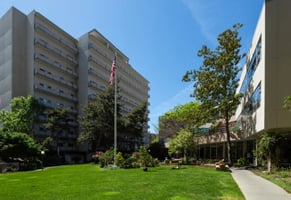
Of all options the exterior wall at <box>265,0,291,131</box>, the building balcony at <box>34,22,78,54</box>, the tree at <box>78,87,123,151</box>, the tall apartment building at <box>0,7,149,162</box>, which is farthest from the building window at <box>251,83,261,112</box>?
the building balcony at <box>34,22,78,54</box>

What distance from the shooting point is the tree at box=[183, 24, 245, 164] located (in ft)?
106

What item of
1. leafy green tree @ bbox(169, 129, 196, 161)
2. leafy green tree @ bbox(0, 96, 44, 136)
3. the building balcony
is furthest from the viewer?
the building balcony

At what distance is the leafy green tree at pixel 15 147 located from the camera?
35.4 meters

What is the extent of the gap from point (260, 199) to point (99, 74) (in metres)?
66.5

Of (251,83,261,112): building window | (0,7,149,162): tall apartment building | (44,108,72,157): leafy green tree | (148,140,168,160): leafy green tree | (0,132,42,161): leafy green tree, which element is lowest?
(148,140,168,160): leafy green tree

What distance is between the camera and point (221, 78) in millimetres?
32562

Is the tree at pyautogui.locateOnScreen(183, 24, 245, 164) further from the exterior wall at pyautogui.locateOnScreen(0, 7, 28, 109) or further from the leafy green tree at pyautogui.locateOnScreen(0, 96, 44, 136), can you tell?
the exterior wall at pyautogui.locateOnScreen(0, 7, 28, 109)

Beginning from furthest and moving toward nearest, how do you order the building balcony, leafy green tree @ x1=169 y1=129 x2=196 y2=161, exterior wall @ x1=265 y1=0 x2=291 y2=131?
the building balcony, leafy green tree @ x1=169 y1=129 x2=196 y2=161, exterior wall @ x1=265 y1=0 x2=291 y2=131

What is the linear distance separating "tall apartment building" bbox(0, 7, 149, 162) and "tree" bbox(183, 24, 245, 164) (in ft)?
62.9

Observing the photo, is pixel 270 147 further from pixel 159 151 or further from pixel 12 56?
pixel 12 56

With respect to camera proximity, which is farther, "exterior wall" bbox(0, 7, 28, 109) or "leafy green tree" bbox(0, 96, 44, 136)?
"exterior wall" bbox(0, 7, 28, 109)

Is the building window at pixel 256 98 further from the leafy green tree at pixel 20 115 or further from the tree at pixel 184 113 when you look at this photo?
the leafy green tree at pixel 20 115

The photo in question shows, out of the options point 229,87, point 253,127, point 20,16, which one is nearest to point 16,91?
point 20,16

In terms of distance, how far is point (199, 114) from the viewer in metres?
35.5
